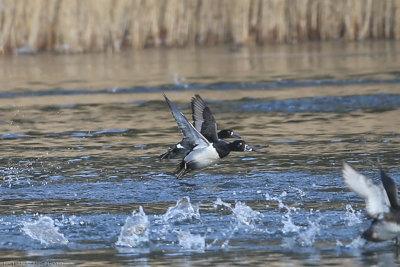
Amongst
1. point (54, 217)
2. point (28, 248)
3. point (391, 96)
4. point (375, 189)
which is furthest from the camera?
point (391, 96)

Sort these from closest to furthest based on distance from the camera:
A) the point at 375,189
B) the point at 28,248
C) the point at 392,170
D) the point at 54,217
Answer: the point at 375,189, the point at 28,248, the point at 54,217, the point at 392,170

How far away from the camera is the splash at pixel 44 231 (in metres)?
8.23

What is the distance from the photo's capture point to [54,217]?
9.00 meters

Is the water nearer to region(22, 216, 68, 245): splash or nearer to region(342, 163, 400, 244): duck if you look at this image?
region(22, 216, 68, 245): splash

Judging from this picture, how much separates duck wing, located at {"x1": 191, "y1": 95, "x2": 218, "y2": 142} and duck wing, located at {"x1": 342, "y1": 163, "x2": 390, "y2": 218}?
12.4 ft

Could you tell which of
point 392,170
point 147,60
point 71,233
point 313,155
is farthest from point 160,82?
point 71,233

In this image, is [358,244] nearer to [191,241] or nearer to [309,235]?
[309,235]

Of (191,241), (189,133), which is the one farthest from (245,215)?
(189,133)

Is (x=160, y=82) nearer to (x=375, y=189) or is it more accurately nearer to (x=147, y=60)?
(x=147, y=60)

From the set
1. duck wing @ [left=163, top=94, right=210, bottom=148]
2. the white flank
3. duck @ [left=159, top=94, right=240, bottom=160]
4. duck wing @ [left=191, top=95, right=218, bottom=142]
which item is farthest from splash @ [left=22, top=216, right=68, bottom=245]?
duck wing @ [left=191, top=95, right=218, bottom=142]

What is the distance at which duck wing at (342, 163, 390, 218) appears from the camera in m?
7.55

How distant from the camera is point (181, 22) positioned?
25.5 m

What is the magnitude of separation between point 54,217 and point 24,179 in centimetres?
209

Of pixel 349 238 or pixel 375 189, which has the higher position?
pixel 375 189
